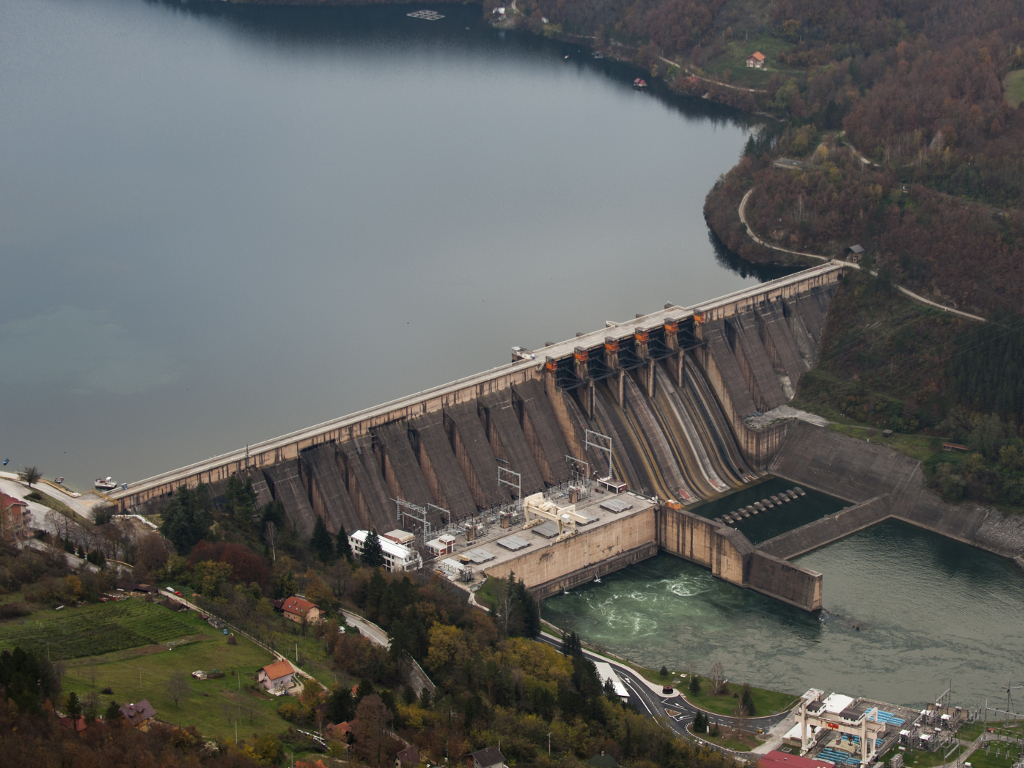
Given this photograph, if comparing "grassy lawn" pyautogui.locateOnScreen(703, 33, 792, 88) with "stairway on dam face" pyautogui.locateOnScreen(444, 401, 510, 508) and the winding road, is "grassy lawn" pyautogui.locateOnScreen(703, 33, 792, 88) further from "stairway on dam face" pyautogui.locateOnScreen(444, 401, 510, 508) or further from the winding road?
the winding road

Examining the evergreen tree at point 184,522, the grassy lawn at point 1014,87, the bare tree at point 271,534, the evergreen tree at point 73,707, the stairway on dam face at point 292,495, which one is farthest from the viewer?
the grassy lawn at point 1014,87

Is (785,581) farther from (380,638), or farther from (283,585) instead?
(283,585)

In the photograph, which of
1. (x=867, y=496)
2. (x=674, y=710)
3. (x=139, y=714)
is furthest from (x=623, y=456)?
(x=139, y=714)

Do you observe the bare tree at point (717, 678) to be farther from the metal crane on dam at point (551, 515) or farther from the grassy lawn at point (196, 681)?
the grassy lawn at point (196, 681)

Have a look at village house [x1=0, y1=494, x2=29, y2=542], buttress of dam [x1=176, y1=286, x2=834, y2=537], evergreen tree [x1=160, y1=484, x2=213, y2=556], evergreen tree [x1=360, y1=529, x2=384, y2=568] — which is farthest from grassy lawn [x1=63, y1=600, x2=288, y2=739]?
buttress of dam [x1=176, y1=286, x2=834, y2=537]

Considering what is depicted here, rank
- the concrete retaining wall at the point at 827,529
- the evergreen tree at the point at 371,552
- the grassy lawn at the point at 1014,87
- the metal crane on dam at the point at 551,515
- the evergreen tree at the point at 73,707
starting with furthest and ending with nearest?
the grassy lawn at the point at 1014,87, the concrete retaining wall at the point at 827,529, the metal crane on dam at the point at 551,515, the evergreen tree at the point at 371,552, the evergreen tree at the point at 73,707

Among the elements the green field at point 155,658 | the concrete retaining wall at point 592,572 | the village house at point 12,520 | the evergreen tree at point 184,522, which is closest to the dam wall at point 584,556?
the concrete retaining wall at point 592,572
